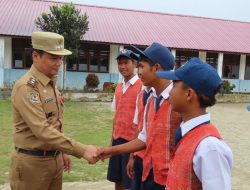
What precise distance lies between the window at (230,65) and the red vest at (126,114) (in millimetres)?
17604

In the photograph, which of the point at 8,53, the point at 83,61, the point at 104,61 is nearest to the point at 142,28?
the point at 104,61

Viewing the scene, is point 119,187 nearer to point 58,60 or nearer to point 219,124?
point 58,60

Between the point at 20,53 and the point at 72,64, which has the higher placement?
the point at 20,53

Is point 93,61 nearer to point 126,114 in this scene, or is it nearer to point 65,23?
point 65,23

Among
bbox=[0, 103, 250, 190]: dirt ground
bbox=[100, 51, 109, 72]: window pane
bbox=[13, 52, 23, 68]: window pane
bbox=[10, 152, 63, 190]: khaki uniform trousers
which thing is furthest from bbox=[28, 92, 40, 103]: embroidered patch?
bbox=[100, 51, 109, 72]: window pane

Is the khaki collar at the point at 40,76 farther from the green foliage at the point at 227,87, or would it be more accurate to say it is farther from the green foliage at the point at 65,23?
the green foliage at the point at 227,87

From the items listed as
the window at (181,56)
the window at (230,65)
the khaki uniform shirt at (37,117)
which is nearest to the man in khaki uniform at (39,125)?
the khaki uniform shirt at (37,117)

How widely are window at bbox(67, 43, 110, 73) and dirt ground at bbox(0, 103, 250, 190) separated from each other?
6240 mm

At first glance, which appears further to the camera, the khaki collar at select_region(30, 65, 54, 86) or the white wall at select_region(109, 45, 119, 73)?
the white wall at select_region(109, 45, 119, 73)

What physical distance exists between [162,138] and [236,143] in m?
6.39

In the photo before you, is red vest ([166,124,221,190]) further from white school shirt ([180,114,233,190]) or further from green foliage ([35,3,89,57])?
green foliage ([35,3,89,57])

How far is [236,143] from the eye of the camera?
853cm

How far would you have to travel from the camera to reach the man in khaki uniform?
8.84 feet

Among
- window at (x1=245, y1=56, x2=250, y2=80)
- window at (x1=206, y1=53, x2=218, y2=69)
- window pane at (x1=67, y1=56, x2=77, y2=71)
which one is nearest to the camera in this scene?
window pane at (x1=67, y1=56, x2=77, y2=71)
